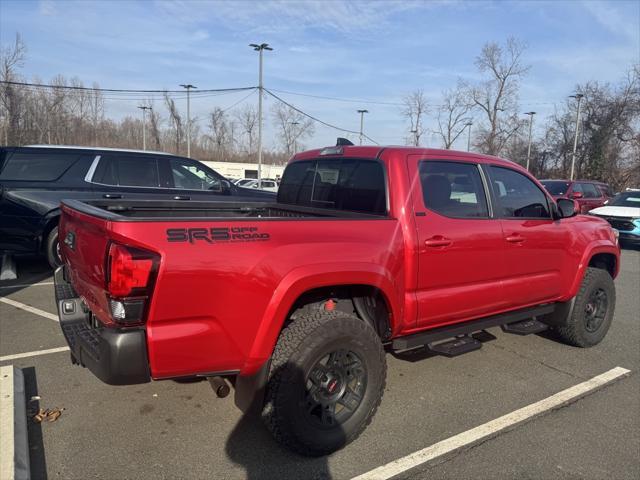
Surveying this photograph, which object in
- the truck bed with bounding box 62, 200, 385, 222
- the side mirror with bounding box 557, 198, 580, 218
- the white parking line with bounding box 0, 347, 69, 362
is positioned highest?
the side mirror with bounding box 557, 198, 580, 218

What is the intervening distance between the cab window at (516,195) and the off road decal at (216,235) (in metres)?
2.36

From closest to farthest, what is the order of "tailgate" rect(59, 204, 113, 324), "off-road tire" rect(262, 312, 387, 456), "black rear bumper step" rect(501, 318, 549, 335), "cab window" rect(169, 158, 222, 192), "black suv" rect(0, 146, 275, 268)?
1. "tailgate" rect(59, 204, 113, 324)
2. "off-road tire" rect(262, 312, 387, 456)
3. "black rear bumper step" rect(501, 318, 549, 335)
4. "black suv" rect(0, 146, 275, 268)
5. "cab window" rect(169, 158, 222, 192)

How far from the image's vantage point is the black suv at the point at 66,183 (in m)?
6.77

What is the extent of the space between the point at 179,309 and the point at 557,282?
3689mm

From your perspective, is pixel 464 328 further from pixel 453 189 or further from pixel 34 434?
pixel 34 434

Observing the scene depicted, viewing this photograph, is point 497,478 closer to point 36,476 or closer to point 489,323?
point 489,323

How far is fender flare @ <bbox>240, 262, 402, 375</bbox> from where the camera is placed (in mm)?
2637

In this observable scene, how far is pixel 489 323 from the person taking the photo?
4078 mm

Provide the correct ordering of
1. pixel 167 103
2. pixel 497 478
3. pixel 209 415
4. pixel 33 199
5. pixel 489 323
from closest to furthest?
1. pixel 497 478
2. pixel 209 415
3. pixel 489 323
4. pixel 33 199
5. pixel 167 103

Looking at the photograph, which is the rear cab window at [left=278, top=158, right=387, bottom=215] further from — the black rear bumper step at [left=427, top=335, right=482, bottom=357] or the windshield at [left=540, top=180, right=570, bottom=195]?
the windshield at [left=540, top=180, right=570, bottom=195]

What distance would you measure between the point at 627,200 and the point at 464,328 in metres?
13.0

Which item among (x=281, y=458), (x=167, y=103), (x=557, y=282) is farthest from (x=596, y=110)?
(x=167, y=103)

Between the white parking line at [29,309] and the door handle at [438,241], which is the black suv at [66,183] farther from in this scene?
the door handle at [438,241]

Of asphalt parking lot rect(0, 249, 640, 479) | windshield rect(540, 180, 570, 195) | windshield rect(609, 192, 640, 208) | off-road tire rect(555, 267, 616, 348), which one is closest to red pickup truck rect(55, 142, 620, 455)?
off-road tire rect(555, 267, 616, 348)
